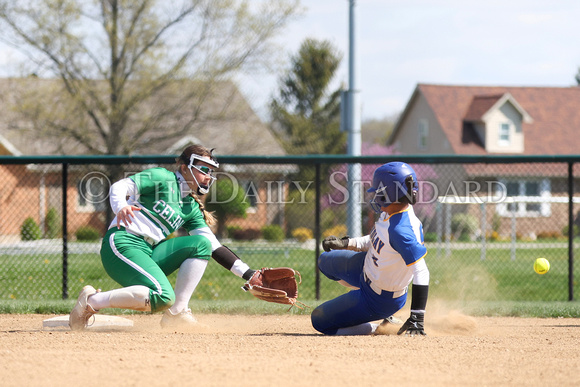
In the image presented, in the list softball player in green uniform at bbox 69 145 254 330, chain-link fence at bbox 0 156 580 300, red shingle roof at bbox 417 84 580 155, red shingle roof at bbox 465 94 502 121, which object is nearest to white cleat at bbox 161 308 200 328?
softball player in green uniform at bbox 69 145 254 330

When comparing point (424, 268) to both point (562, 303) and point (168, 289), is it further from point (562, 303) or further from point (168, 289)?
point (562, 303)

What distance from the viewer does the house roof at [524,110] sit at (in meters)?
28.9

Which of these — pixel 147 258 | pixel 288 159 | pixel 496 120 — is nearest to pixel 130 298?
pixel 147 258

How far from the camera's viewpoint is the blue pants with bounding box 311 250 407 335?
189 inches

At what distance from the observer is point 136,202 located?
195 inches

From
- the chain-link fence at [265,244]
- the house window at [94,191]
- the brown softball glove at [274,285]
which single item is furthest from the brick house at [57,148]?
the brown softball glove at [274,285]

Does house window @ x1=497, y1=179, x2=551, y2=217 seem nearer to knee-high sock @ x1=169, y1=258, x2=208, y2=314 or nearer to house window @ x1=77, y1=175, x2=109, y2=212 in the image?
house window @ x1=77, y1=175, x2=109, y2=212

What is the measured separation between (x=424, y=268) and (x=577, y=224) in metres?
16.8

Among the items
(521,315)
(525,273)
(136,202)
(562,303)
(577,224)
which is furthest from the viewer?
(577,224)

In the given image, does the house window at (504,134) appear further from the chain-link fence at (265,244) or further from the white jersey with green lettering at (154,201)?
the white jersey with green lettering at (154,201)

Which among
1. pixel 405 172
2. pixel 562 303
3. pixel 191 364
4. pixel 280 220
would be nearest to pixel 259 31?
pixel 280 220

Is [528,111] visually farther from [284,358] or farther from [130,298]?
[284,358]

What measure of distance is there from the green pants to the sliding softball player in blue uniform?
1108mm

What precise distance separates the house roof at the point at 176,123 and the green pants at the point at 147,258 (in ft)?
43.4
